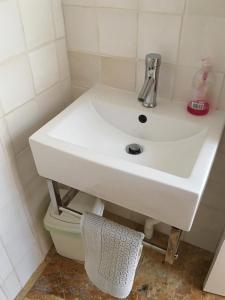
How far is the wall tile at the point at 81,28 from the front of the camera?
3.13ft

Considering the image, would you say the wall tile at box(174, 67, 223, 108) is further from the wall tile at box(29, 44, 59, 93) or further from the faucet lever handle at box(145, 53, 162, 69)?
the wall tile at box(29, 44, 59, 93)

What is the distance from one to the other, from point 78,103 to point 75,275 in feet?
2.85

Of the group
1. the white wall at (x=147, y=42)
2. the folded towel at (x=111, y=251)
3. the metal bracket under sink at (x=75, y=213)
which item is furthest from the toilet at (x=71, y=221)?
the white wall at (x=147, y=42)

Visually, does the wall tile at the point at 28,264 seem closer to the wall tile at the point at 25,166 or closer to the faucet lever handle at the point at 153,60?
the wall tile at the point at 25,166

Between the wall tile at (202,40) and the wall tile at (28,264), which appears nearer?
the wall tile at (202,40)

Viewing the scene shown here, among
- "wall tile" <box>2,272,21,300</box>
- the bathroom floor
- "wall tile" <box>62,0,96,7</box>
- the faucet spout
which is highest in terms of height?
"wall tile" <box>62,0,96,7</box>

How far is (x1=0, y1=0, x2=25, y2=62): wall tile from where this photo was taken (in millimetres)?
777

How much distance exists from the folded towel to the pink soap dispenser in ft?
1.53

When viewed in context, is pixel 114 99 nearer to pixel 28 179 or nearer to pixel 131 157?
pixel 131 157

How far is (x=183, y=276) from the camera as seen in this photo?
1.30 meters

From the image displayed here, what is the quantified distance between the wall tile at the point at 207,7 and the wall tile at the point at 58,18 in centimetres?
47

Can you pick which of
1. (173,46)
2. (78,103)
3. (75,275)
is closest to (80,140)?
(78,103)

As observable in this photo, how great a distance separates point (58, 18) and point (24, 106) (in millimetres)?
354

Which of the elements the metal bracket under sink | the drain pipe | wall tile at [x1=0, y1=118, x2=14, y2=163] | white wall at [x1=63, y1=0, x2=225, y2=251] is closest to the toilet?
the metal bracket under sink
